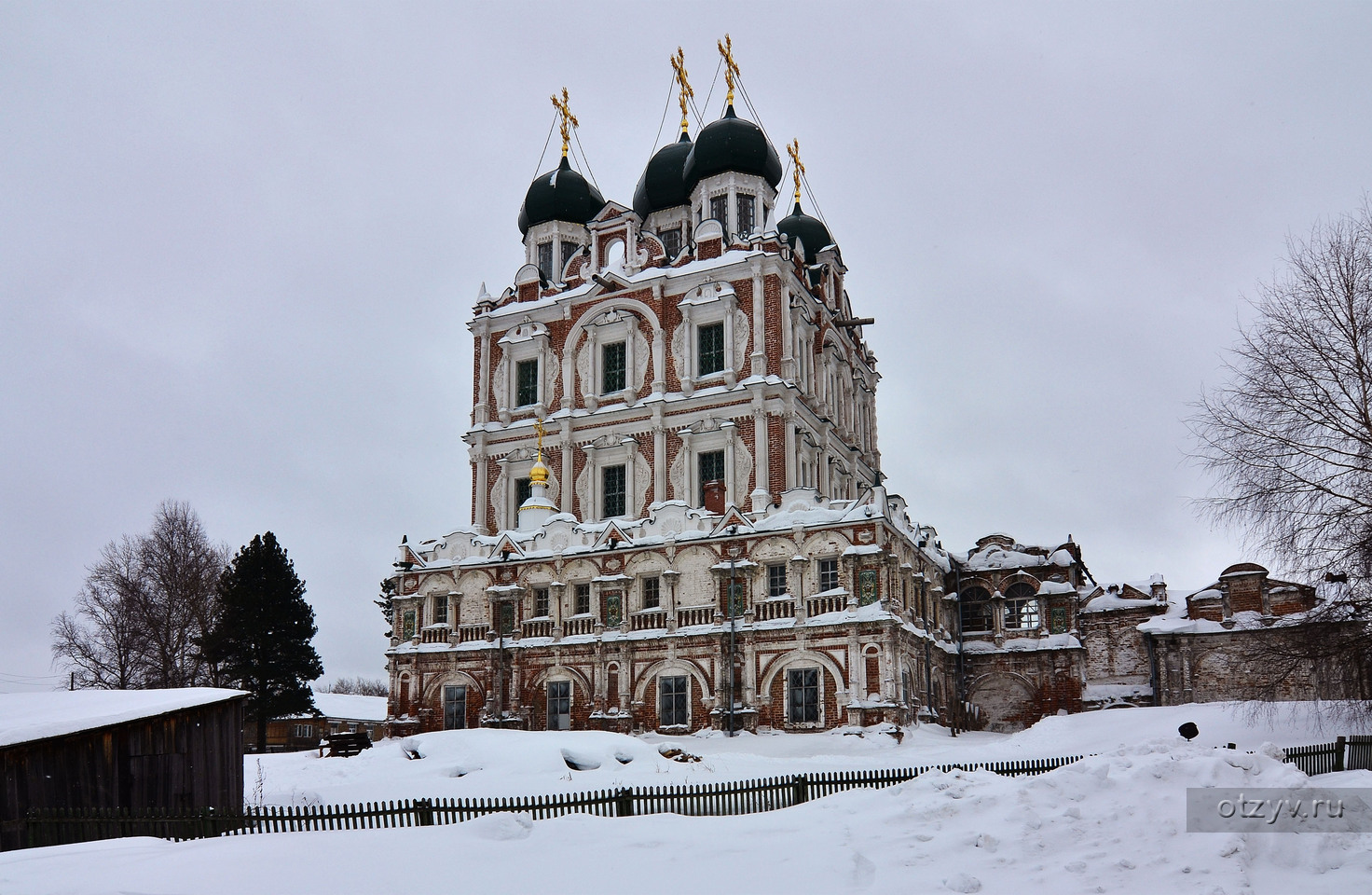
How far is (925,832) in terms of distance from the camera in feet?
46.0

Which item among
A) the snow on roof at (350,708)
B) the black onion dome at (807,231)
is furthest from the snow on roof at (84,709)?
the snow on roof at (350,708)

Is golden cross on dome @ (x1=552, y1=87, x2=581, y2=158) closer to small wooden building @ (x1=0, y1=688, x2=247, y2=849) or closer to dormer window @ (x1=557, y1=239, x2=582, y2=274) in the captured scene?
dormer window @ (x1=557, y1=239, x2=582, y2=274)

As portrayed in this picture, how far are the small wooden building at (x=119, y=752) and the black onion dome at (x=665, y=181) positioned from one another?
115 feet

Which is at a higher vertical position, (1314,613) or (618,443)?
(618,443)

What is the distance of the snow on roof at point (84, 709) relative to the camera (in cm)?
1745

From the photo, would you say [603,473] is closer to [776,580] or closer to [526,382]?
[526,382]

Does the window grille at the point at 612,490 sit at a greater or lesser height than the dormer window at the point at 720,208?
lesser

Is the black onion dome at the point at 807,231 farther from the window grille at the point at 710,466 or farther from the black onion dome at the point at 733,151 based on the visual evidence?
the window grille at the point at 710,466

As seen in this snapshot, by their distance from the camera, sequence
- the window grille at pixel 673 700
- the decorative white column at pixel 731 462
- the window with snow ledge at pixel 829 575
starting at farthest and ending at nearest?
the decorative white column at pixel 731 462 → the window grille at pixel 673 700 → the window with snow ledge at pixel 829 575

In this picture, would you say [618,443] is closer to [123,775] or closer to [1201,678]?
[1201,678]

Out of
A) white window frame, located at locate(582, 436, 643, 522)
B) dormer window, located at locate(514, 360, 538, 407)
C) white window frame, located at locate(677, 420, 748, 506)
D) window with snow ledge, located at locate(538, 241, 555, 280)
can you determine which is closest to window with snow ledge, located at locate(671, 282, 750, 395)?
white window frame, located at locate(677, 420, 748, 506)

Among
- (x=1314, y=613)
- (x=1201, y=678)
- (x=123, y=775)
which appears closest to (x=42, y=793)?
(x=123, y=775)

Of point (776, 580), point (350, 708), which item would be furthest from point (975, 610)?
point (350, 708)

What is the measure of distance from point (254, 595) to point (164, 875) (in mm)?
34040
